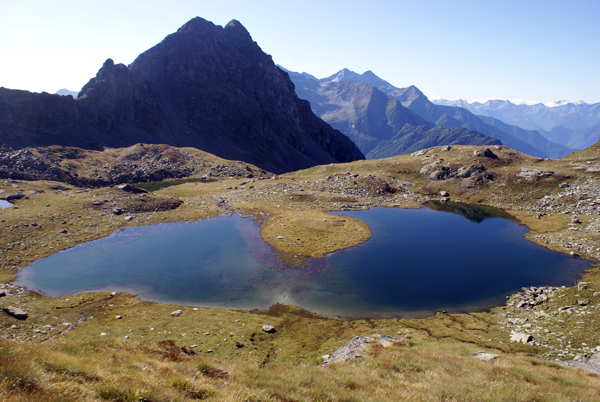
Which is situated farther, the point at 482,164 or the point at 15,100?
the point at 15,100

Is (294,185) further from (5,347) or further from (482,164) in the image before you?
(5,347)

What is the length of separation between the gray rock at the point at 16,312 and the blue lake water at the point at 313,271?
271 inches

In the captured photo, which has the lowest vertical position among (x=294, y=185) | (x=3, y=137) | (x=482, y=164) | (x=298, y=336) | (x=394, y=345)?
(x=298, y=336)

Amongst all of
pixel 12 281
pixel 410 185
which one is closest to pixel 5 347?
pixel 12 281

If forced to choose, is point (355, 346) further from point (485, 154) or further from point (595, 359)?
point (485, 154)

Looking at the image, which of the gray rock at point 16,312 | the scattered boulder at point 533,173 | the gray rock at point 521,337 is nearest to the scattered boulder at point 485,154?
the scattered boulder at point 533,173

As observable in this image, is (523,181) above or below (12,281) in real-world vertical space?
above

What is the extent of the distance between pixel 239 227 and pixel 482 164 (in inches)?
3093

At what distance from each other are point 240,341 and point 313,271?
678 inches

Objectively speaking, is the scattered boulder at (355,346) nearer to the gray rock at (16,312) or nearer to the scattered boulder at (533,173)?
the gray rock at (16,312)

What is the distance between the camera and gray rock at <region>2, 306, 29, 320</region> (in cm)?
2627

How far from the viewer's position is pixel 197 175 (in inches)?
4294

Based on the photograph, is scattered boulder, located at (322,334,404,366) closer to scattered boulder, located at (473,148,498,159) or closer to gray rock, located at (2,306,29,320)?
gray rock, located at (2,306,29,320)

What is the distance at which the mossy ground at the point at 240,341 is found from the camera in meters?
11.0
